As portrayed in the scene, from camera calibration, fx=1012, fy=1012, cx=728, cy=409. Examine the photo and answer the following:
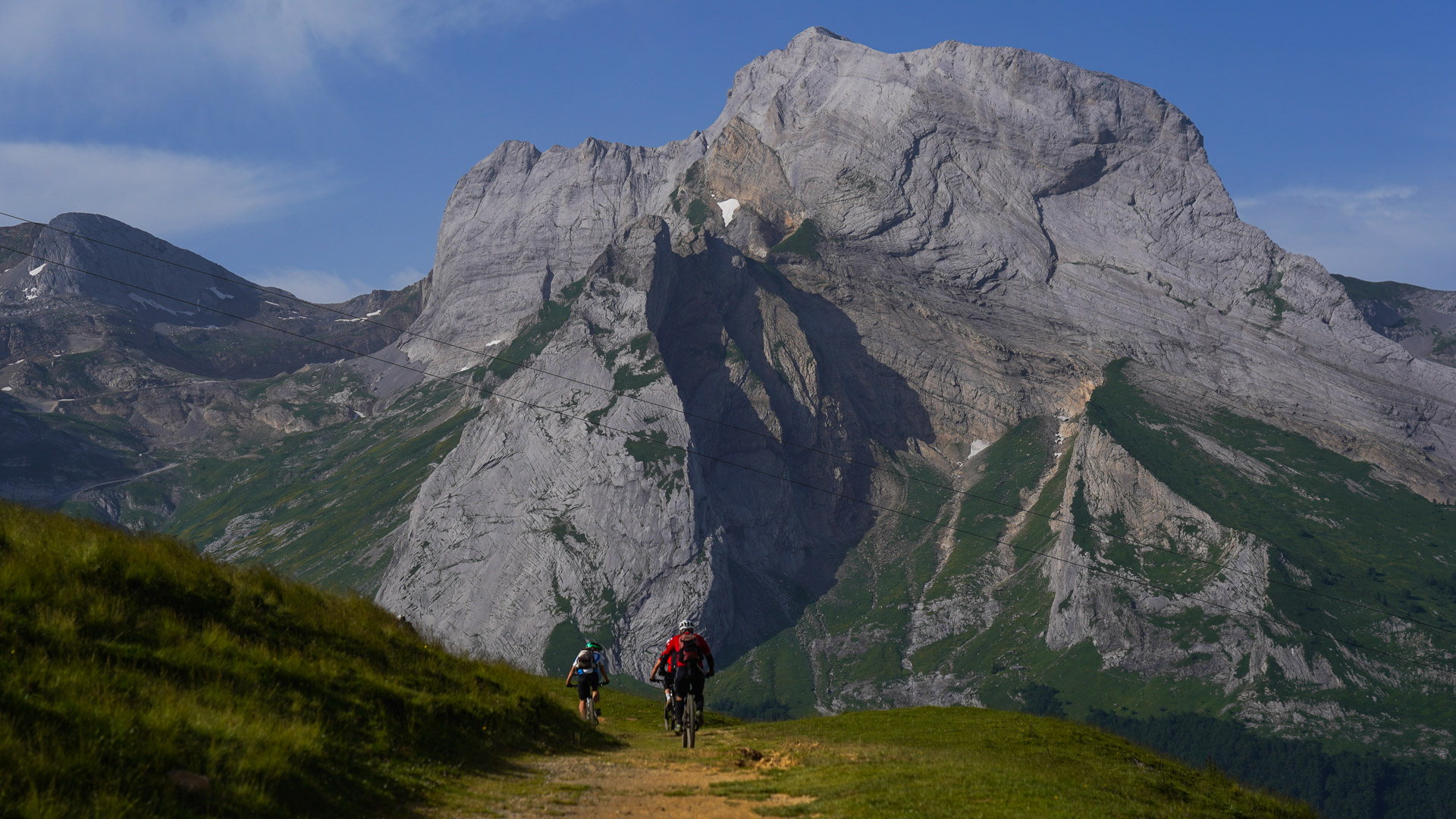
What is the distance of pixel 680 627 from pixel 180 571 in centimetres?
1414

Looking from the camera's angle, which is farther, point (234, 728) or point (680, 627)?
point (680, 627)

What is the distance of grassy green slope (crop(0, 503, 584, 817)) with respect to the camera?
1320 centimetres

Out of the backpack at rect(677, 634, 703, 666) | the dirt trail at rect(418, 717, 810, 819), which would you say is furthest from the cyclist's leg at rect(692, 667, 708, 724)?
the dirt trail at rect(418, 717, 810, 819)

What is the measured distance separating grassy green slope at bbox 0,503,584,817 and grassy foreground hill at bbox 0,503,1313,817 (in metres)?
0.04

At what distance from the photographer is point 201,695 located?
1666 centimetres

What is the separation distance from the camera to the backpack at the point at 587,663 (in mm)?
33281

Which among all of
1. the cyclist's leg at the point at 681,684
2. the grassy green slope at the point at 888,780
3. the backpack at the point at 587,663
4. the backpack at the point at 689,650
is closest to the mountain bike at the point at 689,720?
the cyclist's leg at the point at 681,684

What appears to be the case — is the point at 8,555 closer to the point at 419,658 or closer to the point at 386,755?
the point at 386,755

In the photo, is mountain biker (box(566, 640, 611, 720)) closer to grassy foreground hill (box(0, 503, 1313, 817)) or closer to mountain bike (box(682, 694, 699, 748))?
grassy foreground hill (box(0, 503, 1313, 817))

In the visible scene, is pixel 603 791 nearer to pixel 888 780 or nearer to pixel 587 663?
pixel 888 780

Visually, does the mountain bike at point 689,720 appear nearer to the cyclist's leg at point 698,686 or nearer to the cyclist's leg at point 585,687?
the cyclist's leg at point 698,686

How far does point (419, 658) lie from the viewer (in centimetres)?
2666

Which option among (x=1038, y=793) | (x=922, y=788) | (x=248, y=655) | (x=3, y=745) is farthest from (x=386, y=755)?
(x=1038, y=793)

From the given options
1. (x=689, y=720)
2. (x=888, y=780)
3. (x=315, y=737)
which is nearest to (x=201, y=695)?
(x=315, y=737)
